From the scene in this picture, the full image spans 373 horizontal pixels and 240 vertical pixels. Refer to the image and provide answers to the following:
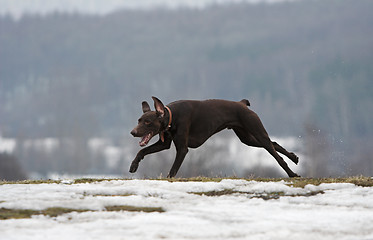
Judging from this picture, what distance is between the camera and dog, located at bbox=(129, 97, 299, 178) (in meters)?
9.12

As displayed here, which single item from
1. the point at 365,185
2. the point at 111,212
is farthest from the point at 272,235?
the point at 365,185

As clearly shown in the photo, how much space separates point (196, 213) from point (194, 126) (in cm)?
449

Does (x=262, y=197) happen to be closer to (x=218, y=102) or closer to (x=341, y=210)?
(x=341, y=210)

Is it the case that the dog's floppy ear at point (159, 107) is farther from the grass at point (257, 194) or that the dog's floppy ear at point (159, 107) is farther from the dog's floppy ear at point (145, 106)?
the grass at point (257, 194)

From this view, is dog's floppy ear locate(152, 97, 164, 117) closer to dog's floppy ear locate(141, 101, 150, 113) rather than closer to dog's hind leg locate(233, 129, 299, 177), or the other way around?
dog's floppy ear locate(141, 101, 150, 113)

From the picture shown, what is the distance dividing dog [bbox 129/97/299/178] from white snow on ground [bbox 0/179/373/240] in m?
1.75

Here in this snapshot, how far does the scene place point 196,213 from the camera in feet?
17.2

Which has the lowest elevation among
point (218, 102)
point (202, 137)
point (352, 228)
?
point (352, 228)

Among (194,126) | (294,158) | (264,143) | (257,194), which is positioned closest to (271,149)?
(264,143)

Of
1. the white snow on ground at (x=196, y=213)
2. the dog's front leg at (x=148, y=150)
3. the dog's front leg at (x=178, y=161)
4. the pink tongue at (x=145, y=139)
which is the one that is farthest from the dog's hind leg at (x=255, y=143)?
the white snow on ground at (x=196, y=213)

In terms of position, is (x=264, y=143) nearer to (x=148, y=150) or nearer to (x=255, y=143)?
(x=255, y=143)

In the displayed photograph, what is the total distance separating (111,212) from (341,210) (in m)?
2.78

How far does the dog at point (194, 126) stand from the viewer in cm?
912

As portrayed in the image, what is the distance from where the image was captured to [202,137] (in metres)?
9.77
